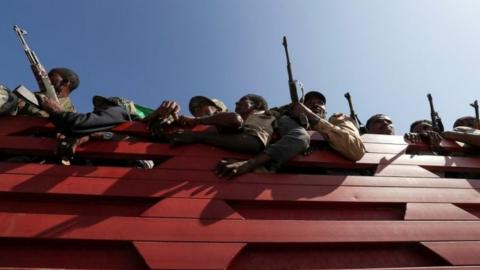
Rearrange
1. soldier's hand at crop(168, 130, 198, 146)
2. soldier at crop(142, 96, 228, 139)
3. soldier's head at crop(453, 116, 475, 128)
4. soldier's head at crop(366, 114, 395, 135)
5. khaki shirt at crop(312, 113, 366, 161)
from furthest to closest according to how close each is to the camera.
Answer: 1. soldier's head at crop(453, 116, 475, 128)
2. soldier's head at crop(366, 114, 395, 135)
3. khaki shirt at crop(312, 113, 366, 161)
4. soldier at crop(142, 96, 228, 139)
5. soldier's hand at crop(168, 130, 198, 146)

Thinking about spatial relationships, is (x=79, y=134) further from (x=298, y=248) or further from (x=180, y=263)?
(x=298, y=248)

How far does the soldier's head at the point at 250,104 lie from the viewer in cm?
366

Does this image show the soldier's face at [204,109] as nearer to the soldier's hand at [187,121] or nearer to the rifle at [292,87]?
the soldier's hand at [187,121]

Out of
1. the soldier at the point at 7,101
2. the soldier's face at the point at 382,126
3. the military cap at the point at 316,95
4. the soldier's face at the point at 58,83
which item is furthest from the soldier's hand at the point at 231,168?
the soldier's face at the point at 382,126

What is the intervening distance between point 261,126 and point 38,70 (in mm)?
1965

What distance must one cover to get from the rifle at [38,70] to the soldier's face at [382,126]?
127 inches

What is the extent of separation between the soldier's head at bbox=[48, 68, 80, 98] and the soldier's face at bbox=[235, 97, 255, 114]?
1628 mm

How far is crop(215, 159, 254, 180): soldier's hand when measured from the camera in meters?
2.76

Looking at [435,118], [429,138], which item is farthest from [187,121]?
[435,118]

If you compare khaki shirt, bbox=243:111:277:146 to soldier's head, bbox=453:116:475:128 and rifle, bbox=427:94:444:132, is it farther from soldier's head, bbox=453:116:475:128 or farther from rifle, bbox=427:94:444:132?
soldier's head, bbox=453:116:475:128

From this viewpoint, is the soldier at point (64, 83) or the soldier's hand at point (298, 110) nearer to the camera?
the soldier's hand at point (298, 110)

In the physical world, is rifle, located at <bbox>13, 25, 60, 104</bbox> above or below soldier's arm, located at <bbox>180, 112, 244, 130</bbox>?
above

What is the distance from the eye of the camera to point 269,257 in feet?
7.86

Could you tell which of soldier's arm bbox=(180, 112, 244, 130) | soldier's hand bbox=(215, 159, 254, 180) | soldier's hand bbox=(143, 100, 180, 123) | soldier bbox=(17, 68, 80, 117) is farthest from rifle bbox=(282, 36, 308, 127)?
soldier bbox=(17, 68, 80, 117)
